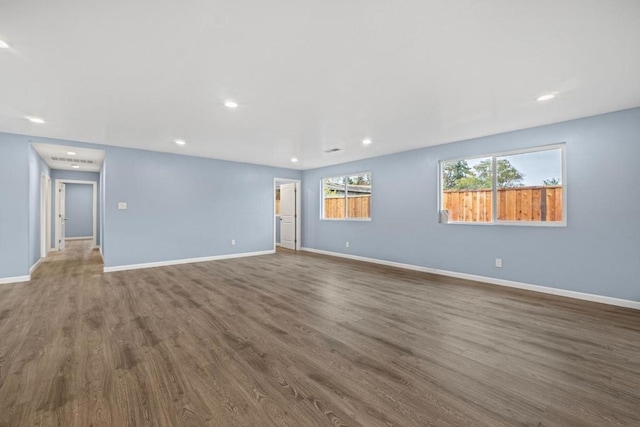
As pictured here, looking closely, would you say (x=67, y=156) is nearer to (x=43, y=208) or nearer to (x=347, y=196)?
(x=43, y=208)

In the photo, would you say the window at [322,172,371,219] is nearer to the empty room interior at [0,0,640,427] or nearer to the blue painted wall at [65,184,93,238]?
the empty room interior at [0,0,640,427]

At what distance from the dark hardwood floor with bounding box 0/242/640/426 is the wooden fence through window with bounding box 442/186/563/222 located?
1.18 metres

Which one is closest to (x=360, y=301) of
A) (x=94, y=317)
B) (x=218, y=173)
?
(x=94, y=317)

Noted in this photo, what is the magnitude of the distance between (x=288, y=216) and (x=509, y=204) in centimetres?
591

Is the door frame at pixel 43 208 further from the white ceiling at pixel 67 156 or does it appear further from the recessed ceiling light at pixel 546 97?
the recessed ceiling light at pixel 546 97

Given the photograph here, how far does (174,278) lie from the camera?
4895 millimetres

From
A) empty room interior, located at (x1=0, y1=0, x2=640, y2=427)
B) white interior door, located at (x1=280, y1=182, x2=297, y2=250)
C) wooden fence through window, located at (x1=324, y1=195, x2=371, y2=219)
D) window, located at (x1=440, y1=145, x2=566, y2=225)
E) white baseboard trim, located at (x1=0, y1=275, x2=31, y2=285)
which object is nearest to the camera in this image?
empty room interior, located at (x1=0, y1=0, x2=640, y2=427)

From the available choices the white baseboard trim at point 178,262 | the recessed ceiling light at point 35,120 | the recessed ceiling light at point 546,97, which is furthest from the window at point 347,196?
the recessed ceiling light at point 35,120

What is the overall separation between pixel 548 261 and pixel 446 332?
2.48 m

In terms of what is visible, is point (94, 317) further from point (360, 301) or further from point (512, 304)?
point (512, 304)

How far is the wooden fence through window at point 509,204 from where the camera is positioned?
4129mm

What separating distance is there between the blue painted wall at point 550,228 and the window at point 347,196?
51cm

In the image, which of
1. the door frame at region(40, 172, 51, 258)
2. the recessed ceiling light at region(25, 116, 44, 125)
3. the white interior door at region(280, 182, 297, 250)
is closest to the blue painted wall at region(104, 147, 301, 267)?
the white interior door at region(280, 182, 297, 250)

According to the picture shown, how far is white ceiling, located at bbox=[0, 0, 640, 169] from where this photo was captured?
1854 millimetres
